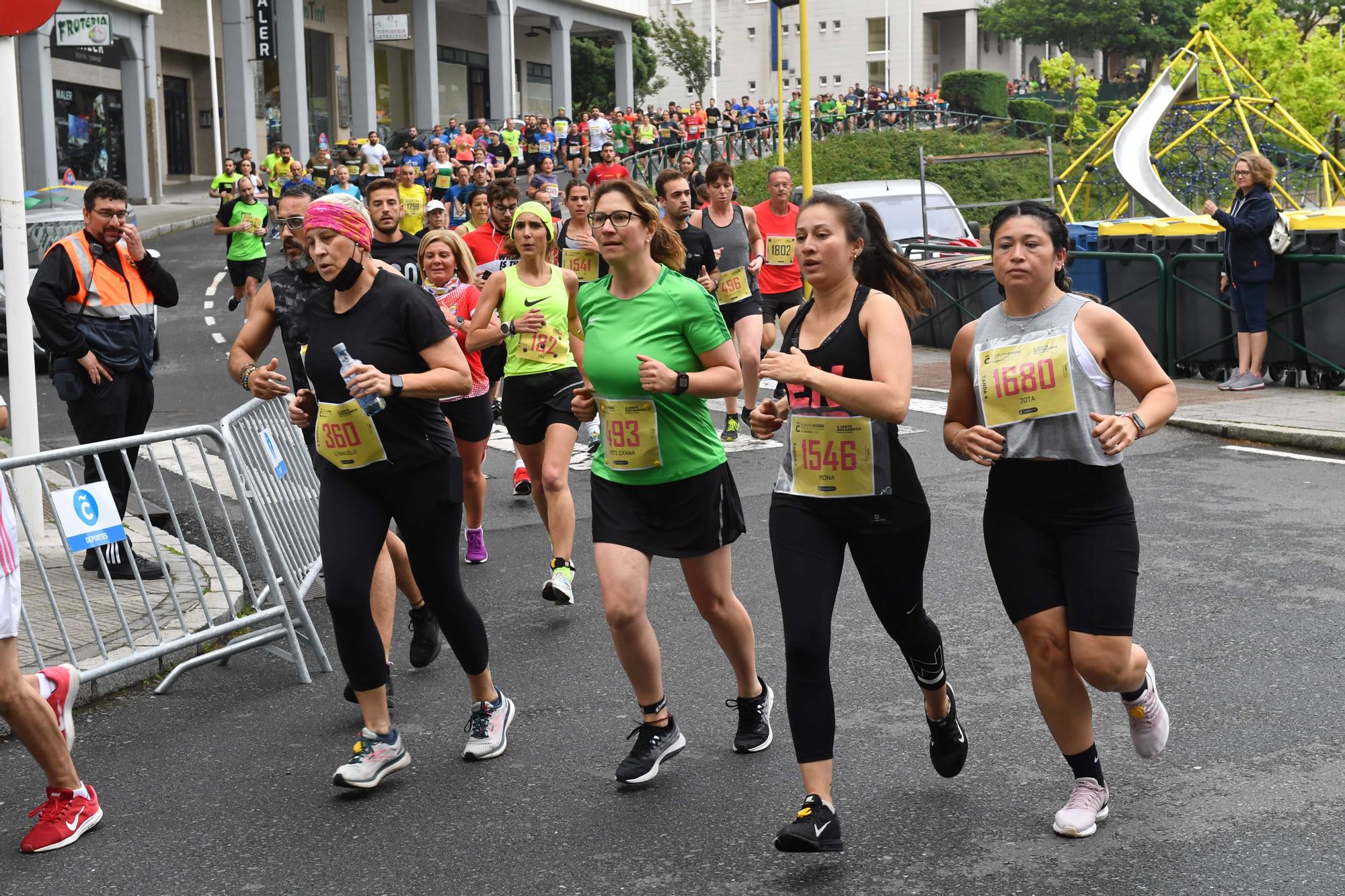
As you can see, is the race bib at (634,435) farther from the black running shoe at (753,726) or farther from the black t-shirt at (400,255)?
the black t-shirt at (400,255)

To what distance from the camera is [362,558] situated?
501 centimetres

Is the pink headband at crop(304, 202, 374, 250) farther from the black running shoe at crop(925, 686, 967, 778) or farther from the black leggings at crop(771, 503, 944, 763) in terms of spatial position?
the black running shoe at crop(925, 686, 967, 778)

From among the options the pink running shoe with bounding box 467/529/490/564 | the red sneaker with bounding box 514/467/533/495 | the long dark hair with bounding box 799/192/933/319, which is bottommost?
the pink running shoe with bounding box 467/529/490/564

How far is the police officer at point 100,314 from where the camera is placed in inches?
313

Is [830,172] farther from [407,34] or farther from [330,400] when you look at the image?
[330,400]

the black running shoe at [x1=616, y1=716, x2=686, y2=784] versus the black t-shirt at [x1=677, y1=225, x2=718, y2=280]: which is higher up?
the black t-shirt at [x1=677, y1=225, x2=718, y2=280]

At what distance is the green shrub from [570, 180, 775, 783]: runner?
6550cm

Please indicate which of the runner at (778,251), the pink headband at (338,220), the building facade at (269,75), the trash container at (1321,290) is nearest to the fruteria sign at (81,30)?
the building facade at (269,75)

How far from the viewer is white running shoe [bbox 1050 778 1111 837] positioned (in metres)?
4.39

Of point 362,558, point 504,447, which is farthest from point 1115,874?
point 504,447

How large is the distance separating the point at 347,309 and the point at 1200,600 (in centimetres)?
410

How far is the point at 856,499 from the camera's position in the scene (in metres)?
4.51

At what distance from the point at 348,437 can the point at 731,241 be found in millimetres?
6719

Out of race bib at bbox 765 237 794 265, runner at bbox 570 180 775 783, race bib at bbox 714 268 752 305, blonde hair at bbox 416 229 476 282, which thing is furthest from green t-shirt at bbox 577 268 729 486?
race bib at bbox 765 237 794 265
